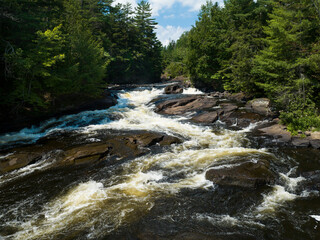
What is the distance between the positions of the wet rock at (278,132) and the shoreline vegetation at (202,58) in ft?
1.58

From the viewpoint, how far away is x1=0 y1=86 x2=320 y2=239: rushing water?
18.7ft

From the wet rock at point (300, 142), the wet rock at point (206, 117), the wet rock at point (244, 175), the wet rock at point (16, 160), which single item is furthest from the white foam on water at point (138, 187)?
the wet rock at point (16, 160)

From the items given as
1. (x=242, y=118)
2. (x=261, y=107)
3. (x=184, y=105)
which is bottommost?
(x=242, y=118)

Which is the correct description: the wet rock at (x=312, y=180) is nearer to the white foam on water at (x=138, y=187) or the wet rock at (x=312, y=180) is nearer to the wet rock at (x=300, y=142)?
the white foam on water at (x=138, y=187)

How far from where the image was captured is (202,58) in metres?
31.7

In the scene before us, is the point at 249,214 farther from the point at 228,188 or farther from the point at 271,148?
the point at 271,148

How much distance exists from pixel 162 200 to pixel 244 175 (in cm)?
367

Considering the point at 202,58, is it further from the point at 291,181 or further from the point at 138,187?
the point at 138,187

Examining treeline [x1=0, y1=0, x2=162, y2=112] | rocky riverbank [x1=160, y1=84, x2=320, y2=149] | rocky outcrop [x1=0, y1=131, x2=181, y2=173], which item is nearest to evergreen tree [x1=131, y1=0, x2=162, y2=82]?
treeline [x1=0, y1=0, x2=162, y2=112]

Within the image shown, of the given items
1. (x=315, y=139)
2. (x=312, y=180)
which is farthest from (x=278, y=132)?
(x=312, y=180)

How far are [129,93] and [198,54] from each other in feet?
45.7

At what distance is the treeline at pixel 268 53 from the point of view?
13516mm

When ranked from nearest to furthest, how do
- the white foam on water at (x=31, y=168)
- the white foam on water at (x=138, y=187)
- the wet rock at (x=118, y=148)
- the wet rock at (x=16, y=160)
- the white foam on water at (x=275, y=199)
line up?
the white foam on water at (x=138, y=187), the white foam on water at (x=275, y=199), the white foam on water at (x=31, y=168), the wet rock at (x=16, y=160), the wet rock at (x=118, y=148)

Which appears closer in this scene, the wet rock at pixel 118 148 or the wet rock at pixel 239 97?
the wet rock at pixel 118 148
